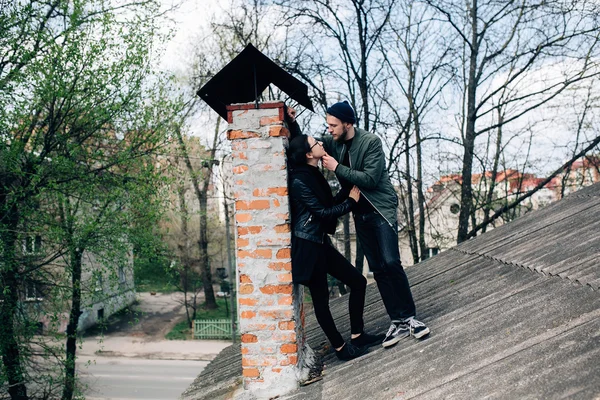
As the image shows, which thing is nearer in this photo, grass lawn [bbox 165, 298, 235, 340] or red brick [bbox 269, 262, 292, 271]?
red brick [bbox 269, 262, 292, 271]

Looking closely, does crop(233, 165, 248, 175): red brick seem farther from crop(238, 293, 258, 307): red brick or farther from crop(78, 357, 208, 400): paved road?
crop(78, 357, 208, 400): paved road

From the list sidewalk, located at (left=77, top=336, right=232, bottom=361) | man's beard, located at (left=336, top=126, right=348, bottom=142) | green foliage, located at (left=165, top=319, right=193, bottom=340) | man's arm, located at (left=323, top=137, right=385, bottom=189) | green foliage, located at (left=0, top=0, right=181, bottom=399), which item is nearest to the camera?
man's arm, located at (left=323, top=137, right=385, bottom=189)

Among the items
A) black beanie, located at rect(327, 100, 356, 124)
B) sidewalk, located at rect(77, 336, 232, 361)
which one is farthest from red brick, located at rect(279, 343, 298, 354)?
sidewalk, located at rect(77, 336, 232, 361)

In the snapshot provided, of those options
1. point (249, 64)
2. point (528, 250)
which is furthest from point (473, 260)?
point (249, 64)

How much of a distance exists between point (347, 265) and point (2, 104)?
9.35 meters

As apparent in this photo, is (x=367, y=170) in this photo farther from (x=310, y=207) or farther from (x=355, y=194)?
(x=310, y=207)

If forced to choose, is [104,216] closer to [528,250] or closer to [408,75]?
[528,250]

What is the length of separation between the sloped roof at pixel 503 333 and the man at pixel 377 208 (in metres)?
0.19

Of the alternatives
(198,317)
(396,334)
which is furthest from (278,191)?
(198,317)

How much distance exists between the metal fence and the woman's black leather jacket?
1981cm

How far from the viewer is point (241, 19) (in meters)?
16.5

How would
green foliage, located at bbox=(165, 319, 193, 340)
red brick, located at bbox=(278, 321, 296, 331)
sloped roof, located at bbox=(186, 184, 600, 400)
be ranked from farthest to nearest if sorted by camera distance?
1. green foliage, located at bbox=(165, 319, 193, 340)
2. red brick, located at bbox=(278, 321, 296, 331)
3. sloped roof, located at bbox=(186, 184, 600, 400)

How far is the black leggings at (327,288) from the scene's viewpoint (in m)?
3.52

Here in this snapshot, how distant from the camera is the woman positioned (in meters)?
3.29
